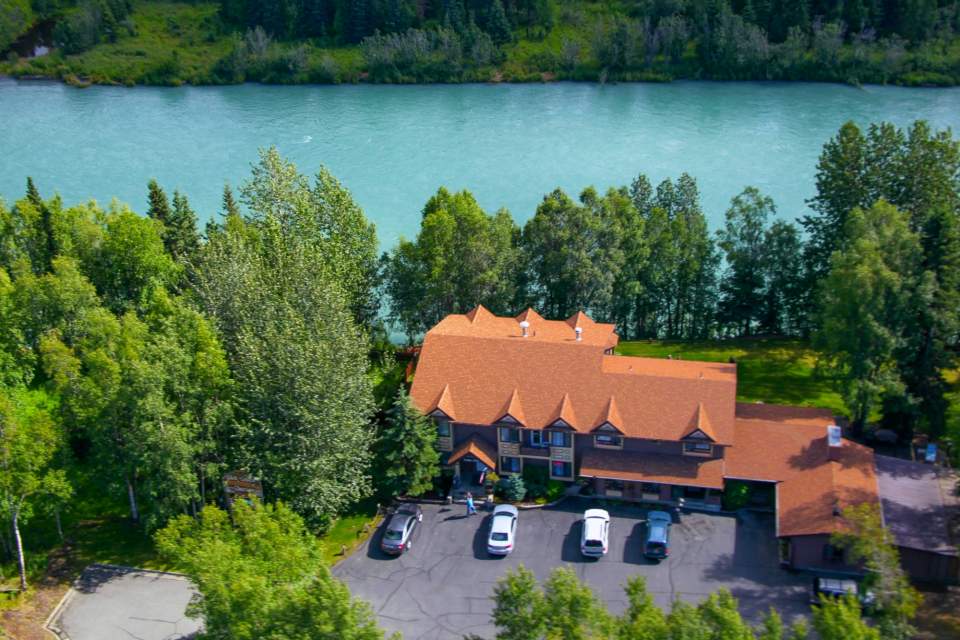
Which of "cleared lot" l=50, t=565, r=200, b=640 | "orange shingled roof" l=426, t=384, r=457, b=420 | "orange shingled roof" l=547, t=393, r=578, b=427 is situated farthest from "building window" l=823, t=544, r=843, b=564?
"cleared lot" l=50, t=565, r=200, b=640

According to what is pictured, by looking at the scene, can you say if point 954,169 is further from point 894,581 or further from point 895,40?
point 895,40

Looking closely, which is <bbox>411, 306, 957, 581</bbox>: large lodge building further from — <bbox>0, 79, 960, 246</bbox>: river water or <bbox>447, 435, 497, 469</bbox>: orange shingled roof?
<bbox>0, 79, 960, 246</bbox>: river water

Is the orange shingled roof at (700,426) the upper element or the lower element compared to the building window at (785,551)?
upper

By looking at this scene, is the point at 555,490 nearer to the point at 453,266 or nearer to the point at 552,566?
the point at 552,566

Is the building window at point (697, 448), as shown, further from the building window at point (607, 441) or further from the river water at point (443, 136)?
the river water at point (443, 136)

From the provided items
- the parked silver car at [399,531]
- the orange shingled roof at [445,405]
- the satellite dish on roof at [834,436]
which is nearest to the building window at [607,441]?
the orange shingled roof at [445,405]

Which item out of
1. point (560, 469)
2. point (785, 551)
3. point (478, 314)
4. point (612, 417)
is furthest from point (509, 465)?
point (785, 551)
